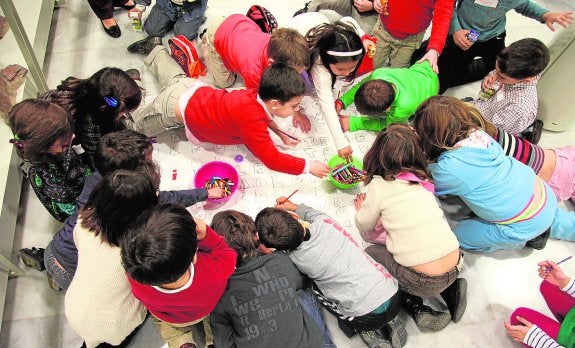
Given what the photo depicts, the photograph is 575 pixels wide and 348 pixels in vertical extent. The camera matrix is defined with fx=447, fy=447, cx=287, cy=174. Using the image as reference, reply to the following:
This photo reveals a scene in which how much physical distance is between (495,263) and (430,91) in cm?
94

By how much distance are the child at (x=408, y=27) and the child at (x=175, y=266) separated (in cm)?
167

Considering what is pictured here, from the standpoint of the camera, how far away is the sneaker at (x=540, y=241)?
209cm

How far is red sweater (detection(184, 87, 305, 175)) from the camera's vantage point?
2010mm

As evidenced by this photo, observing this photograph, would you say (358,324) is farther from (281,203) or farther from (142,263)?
(142,263)

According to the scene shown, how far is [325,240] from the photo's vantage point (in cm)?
172

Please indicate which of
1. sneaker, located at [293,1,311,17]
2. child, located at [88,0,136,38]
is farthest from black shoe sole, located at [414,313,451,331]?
child, located at [88,0,136,38]

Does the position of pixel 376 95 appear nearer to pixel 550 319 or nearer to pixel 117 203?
pixel 550 319

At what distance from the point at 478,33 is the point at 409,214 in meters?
1.35

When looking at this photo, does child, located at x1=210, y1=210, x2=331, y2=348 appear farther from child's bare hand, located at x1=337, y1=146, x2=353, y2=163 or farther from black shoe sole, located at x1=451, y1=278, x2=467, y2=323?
child's bare hand, located at x1=337, y1=146, x2=353, y2=163

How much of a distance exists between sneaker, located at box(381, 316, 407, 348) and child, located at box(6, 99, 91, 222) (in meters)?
1.42

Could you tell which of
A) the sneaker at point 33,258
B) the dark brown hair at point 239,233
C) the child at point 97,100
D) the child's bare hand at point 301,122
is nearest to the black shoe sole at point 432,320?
the dark brown hair at point 239,233

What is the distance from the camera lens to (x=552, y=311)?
6.42ft

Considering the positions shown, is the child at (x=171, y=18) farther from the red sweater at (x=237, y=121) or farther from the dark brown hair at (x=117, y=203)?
the dark brown hair at (x=117, y=203)

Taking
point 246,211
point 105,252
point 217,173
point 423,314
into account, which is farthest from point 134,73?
point 423,314
